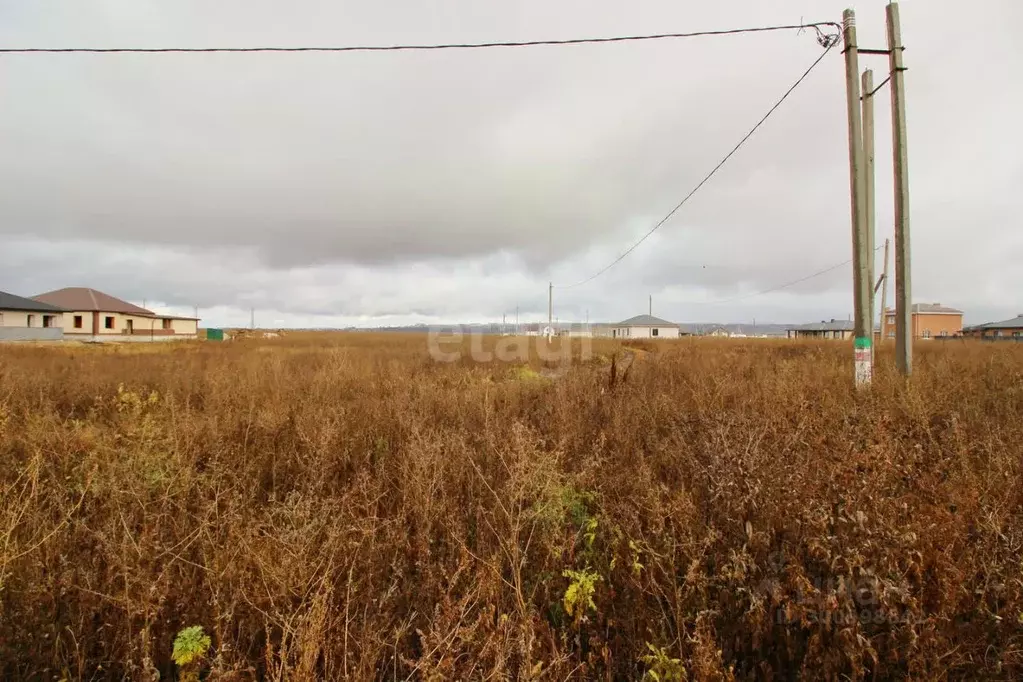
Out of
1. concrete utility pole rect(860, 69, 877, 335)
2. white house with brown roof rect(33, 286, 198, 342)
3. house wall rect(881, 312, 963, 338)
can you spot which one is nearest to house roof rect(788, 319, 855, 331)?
house wall rect(881, 312, 963, 338)

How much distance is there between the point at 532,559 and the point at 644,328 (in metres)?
79.4

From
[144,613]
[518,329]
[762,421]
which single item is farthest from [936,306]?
[144,613]

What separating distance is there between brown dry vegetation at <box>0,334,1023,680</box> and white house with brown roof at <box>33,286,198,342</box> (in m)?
47.6

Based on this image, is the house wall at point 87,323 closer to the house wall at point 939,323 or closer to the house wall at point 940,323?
the house wall at point 940,323

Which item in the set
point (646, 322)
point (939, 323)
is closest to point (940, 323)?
point (939, 323)

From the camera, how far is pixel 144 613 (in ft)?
5.97

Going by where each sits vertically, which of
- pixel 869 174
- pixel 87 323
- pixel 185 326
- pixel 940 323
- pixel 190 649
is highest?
pixel 940 323

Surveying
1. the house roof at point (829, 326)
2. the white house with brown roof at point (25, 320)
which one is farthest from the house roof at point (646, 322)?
the white house with brown roof at point (25, 320)

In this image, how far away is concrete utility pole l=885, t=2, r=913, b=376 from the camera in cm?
571

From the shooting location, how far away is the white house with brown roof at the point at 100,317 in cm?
4069

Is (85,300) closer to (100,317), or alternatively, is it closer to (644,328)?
(100,317)

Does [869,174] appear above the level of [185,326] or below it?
below

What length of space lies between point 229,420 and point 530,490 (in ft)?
12.3

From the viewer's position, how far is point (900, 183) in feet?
19.0
